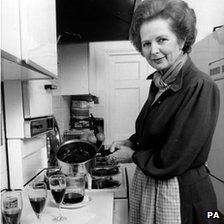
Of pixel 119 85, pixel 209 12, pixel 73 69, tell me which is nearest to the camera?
pixel 73 69

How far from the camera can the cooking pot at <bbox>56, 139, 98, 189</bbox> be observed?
1.17 m

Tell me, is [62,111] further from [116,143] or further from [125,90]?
[116,143]

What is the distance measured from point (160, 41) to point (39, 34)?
459mm

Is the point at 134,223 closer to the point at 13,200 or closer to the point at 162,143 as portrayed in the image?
the point at 162,143

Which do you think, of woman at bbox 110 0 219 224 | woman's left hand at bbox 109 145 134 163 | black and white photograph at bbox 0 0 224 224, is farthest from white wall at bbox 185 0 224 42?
woman's left hand at bbox 109 145 134 163

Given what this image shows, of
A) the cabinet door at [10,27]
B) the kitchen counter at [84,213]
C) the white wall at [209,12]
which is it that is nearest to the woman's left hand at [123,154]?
the kitchen counter at [84,213]

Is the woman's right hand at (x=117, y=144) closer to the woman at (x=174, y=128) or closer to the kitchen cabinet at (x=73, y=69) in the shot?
the woman at (x=174, y=128)

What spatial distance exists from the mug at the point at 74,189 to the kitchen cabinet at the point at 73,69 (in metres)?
1.29

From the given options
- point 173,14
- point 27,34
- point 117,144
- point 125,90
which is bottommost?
point 117,144

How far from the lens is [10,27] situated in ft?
2.31

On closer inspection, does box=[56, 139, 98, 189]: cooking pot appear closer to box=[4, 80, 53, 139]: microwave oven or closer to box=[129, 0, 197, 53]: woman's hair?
box=[4, 80, 53, 139]: microwave oven

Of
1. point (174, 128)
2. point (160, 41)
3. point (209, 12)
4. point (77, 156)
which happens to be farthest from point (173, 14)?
point (209, 12)

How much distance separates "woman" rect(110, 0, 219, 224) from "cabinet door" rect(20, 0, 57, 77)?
360 millimetres

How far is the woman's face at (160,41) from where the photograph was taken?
3.47ft
